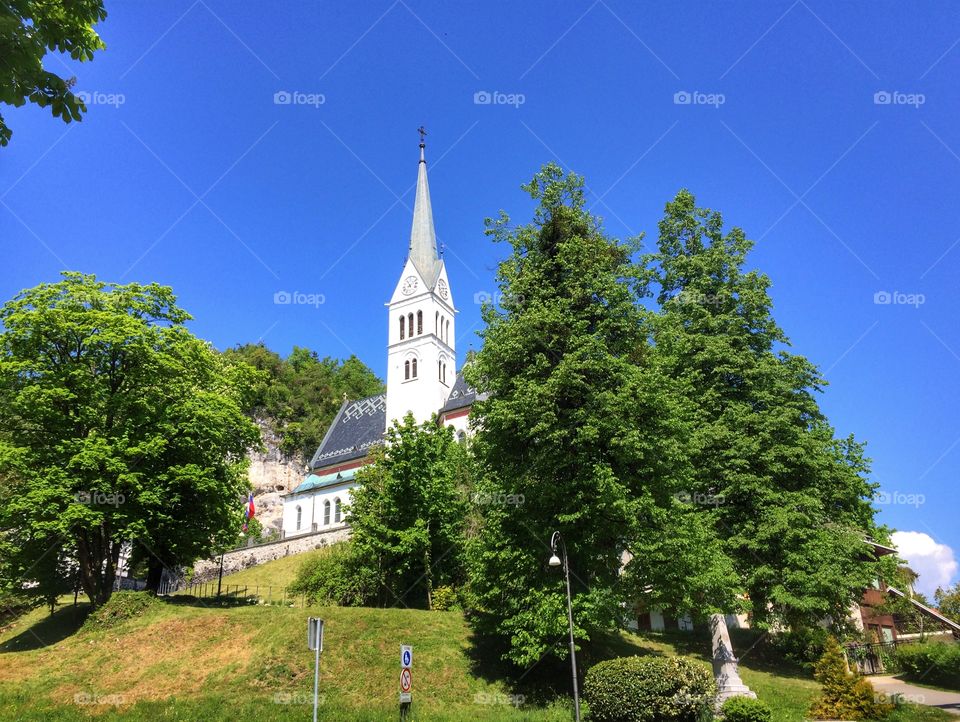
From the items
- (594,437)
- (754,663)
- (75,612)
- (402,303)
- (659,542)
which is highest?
(402,303)

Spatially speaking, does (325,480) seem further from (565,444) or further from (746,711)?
(746,711)

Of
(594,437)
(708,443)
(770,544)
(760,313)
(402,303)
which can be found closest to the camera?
(594,437)

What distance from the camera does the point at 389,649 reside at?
21312mm

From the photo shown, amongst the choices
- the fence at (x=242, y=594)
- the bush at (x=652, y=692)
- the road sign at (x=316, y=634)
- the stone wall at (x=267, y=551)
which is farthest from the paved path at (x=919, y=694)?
the stone wall at (x=267, y=551)

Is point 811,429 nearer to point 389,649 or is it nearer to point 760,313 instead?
point 760,313

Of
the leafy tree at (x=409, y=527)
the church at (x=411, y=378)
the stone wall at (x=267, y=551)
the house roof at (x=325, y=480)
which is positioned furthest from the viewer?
the house roof at (x=325, y=480)

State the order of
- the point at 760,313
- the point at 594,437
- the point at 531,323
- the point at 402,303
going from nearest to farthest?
the point at 594,437, the point at 531,323, the point at 760,313, the point at 402,303

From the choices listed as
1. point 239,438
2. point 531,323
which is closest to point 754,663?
point 531,323

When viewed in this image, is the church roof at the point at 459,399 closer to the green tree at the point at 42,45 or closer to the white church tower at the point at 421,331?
the white church tower at the point at 421,331

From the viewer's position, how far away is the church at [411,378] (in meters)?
60.3

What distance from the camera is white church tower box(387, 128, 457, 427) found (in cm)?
6050

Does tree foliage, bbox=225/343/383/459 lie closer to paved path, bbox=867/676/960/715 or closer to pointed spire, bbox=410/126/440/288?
pointed spire, bbox=410/126/440/288

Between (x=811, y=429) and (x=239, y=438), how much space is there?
2519 cm

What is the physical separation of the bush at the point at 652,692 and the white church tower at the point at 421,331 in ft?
142
